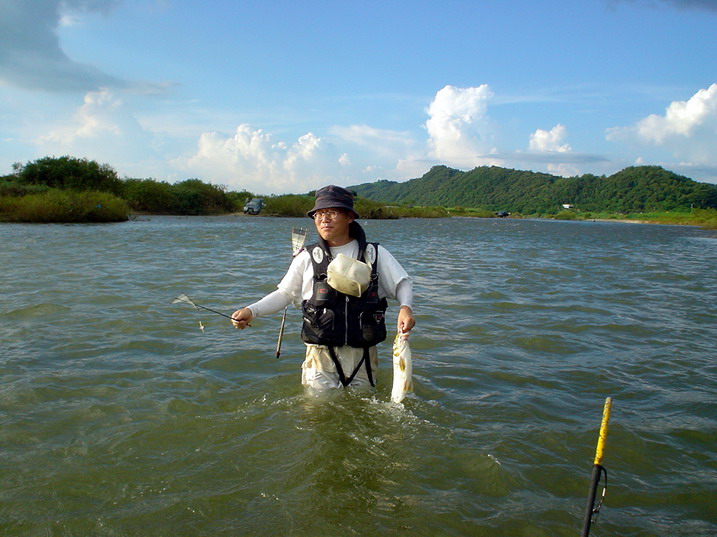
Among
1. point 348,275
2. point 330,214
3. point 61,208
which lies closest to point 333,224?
point 330,214

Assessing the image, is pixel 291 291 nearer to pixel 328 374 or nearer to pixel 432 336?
pixel 328 374

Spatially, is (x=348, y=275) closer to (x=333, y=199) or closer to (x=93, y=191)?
(x=333, y=199)

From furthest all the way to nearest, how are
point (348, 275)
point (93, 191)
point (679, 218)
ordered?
point (679, 218), point (93, 191), point (348, 275)

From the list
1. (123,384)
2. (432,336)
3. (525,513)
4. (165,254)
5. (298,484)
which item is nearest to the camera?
(525,513)

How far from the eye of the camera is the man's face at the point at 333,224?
4891 mm

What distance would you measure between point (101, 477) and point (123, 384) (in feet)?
7.80

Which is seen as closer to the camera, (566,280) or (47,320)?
(47,320)

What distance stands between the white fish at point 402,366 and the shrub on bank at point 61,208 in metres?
48.5

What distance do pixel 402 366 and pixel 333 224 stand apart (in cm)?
147

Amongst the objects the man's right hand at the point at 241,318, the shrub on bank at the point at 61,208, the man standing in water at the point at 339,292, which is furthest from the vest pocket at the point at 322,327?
the shrub on bank at the point at 61,208

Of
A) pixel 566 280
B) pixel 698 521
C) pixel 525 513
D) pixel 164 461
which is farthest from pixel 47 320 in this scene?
pixel 566 280

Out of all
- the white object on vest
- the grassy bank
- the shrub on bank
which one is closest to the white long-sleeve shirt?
the white object on vest

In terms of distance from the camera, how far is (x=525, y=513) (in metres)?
3.80

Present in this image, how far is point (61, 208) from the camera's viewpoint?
45.8 m
